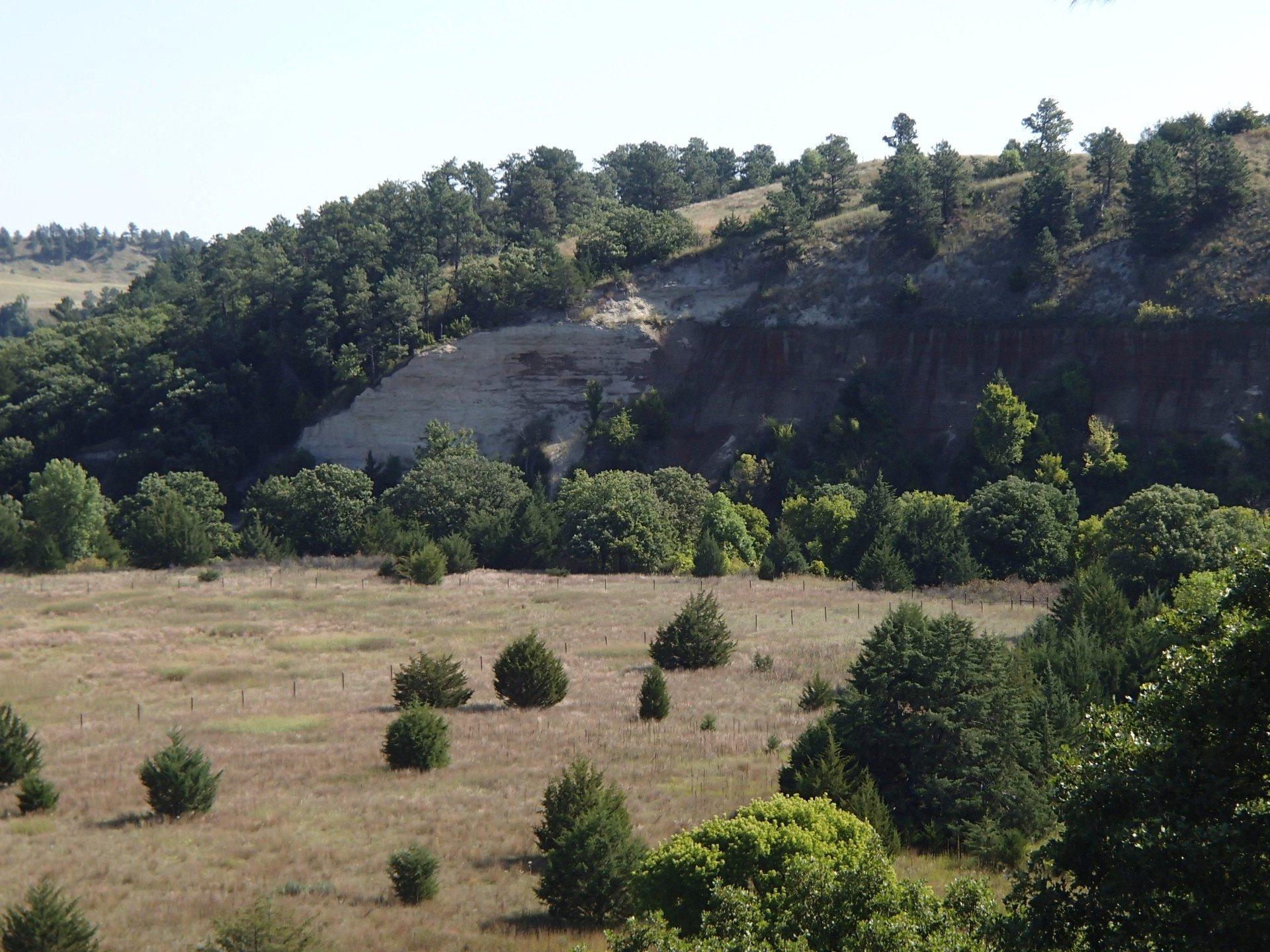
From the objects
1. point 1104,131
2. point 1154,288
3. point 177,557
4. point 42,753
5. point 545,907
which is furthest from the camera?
point 1104,131

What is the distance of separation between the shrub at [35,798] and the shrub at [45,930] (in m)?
8.60

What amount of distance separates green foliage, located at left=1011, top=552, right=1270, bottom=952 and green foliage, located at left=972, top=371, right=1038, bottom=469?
5548cm

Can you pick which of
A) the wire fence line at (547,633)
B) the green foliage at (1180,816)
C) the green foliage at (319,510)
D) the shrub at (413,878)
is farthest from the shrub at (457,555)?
the green foliage at (1180,816)

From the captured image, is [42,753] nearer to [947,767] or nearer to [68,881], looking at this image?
[68,881]

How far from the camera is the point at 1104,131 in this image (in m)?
75.1

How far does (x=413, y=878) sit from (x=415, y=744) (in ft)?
25.9

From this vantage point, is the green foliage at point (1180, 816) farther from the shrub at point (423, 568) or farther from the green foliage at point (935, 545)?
the shrub at point (423, 568)

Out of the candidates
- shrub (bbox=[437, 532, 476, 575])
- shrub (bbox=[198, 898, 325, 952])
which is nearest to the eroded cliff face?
shrub (bbox=[437, 532, 476, 575])

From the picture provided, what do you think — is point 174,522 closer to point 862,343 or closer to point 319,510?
point 319,510

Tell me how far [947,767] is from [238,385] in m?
74.4

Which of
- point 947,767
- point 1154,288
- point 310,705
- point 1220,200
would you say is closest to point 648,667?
point 310,705

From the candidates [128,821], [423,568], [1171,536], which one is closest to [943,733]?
[128,821]

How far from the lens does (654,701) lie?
31094mm

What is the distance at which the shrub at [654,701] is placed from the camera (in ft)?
102
